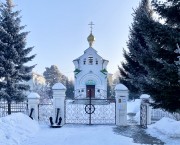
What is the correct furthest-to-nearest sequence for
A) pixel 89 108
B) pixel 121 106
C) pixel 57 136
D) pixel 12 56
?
pixel 12 56
pixel 89 108
pixel 121 106
pixel 57 136

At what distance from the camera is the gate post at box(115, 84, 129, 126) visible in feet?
45.9

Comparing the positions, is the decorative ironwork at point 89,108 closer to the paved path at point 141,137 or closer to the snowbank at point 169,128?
the paved path at point 141,137

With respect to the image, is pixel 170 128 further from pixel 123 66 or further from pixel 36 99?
pixel 123 66

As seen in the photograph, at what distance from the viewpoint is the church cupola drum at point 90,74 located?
1478 inches

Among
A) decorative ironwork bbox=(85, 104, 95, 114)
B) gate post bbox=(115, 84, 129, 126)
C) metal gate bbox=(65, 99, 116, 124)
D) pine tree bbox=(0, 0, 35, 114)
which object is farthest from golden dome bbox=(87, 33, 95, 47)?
gate post bbox=(115, 84, 129, 126)

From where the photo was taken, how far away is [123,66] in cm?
2691

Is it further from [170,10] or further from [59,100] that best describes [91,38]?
[170,10]

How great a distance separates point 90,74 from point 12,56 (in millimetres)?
18140

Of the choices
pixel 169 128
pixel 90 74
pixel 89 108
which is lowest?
pixel 169 128

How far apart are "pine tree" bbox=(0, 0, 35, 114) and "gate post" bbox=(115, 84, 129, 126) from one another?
381 inches

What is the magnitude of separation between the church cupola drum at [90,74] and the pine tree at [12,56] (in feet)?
53.0

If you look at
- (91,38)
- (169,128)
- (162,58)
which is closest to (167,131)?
(169,128)

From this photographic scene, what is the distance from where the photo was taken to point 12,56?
2092 centimetres

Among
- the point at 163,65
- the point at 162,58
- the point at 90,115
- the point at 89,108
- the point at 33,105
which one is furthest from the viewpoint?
the point at 89,108
